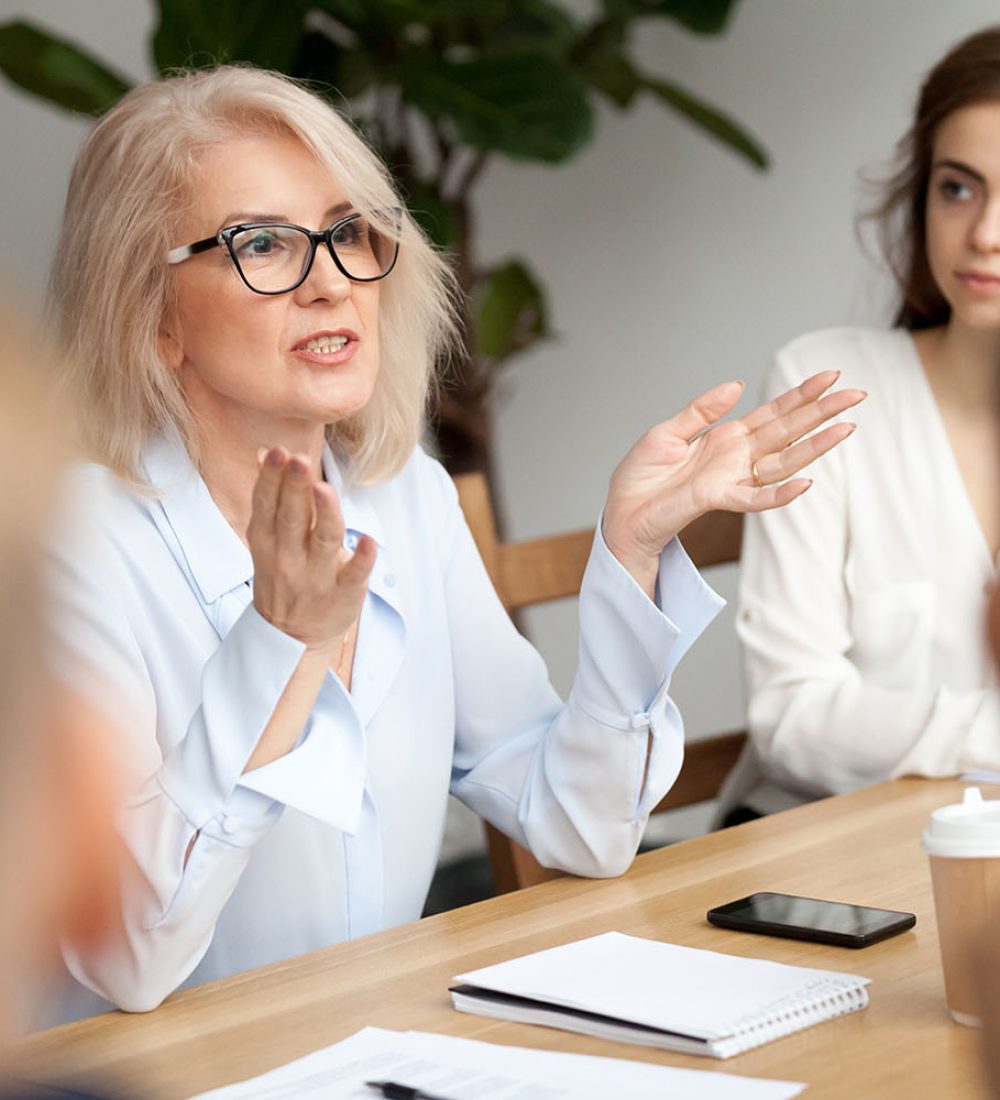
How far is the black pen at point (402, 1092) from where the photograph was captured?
84 centimetres

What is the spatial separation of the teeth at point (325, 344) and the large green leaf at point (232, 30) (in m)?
1.37

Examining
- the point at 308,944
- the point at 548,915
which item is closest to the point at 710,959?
the point at 548,915

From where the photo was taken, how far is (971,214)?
1982 millimetres

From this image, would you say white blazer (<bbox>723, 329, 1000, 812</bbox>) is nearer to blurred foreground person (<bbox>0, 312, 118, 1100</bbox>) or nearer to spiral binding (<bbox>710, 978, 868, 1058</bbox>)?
spiral binding (<bbox>710, 978, 868, 1058</bbox>)

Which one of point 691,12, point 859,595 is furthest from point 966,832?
point 691,12

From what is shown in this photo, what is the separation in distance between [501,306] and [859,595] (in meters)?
1.32

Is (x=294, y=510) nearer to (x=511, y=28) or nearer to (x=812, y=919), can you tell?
(x=812, y=919)

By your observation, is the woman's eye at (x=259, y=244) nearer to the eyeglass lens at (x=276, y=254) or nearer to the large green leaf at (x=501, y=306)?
the eyeglass lens at (x=276, y=254)

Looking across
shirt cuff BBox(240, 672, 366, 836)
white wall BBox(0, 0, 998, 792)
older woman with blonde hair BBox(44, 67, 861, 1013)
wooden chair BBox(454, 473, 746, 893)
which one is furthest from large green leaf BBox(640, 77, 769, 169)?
shirt cuff BBox(240, 672, 366, 836)

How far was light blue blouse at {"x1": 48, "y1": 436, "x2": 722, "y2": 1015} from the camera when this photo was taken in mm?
1130

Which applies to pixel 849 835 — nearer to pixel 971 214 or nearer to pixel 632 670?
pixel 632 670

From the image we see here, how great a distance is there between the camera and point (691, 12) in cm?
299

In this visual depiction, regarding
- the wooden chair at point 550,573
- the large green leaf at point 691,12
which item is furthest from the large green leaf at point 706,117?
the wooden chair at point 550,573

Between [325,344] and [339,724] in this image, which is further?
[325,344]
